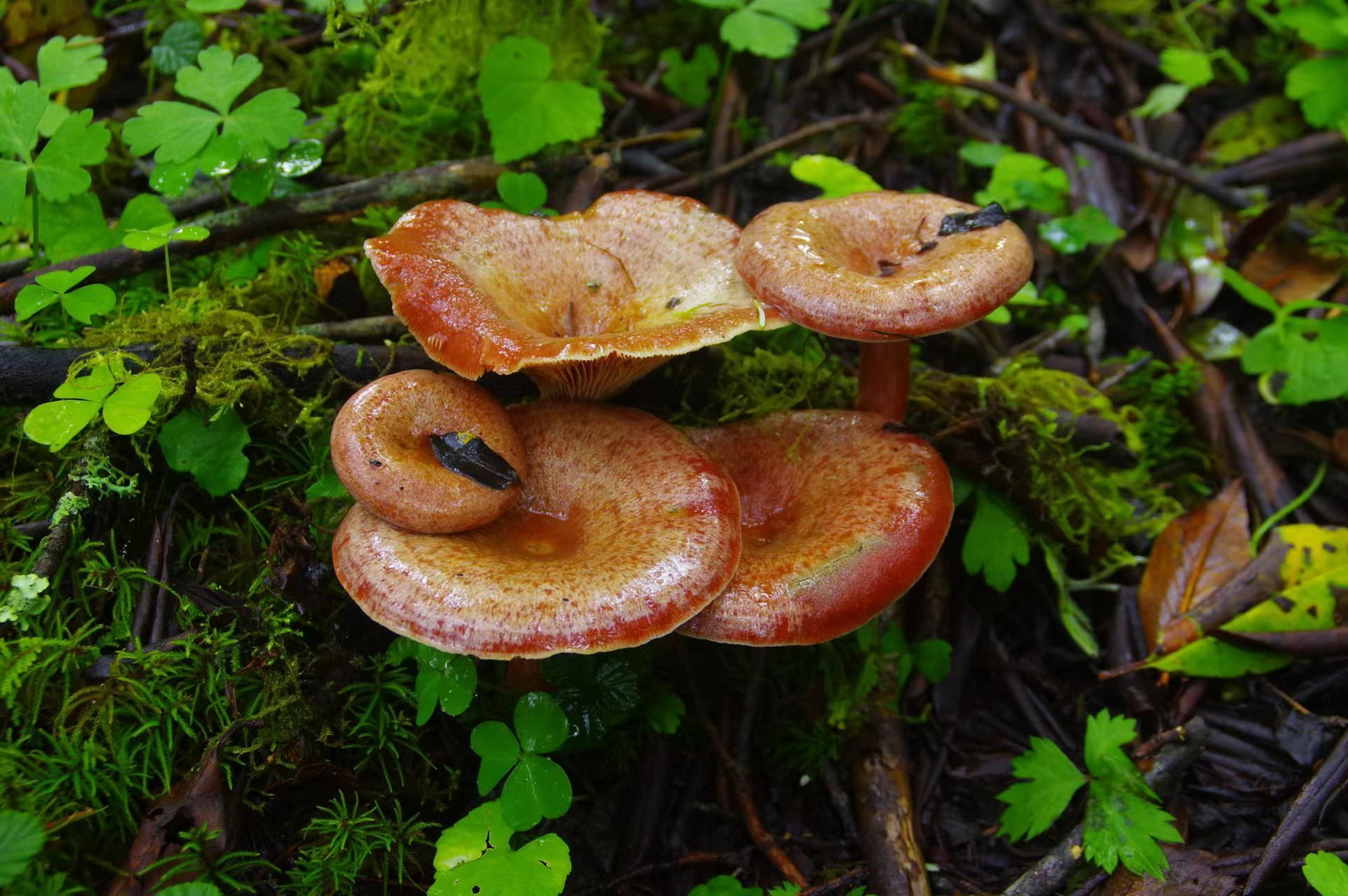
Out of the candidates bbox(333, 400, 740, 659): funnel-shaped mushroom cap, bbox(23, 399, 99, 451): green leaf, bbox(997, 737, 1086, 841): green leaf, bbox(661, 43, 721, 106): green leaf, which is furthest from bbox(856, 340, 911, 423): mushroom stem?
Result: bbox(23, 399, 99, 451): green leaf

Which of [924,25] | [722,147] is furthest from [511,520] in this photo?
[924,25]

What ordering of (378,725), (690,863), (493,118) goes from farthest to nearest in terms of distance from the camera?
(493,118)
(690,863)
(378,725)

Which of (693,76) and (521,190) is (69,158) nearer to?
(521,190)

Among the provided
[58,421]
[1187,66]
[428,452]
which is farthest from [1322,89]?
[58,421]

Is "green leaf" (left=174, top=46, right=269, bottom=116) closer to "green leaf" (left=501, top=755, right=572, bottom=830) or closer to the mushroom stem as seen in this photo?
the mushroom stem

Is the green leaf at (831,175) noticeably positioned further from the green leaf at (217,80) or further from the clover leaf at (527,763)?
the clover leaf at (527,763)

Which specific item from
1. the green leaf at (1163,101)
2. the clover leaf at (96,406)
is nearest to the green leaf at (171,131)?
the clover leaf at (96,406)

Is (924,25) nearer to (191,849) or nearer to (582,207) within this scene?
(582,207)

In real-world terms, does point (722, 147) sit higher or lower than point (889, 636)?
higher
